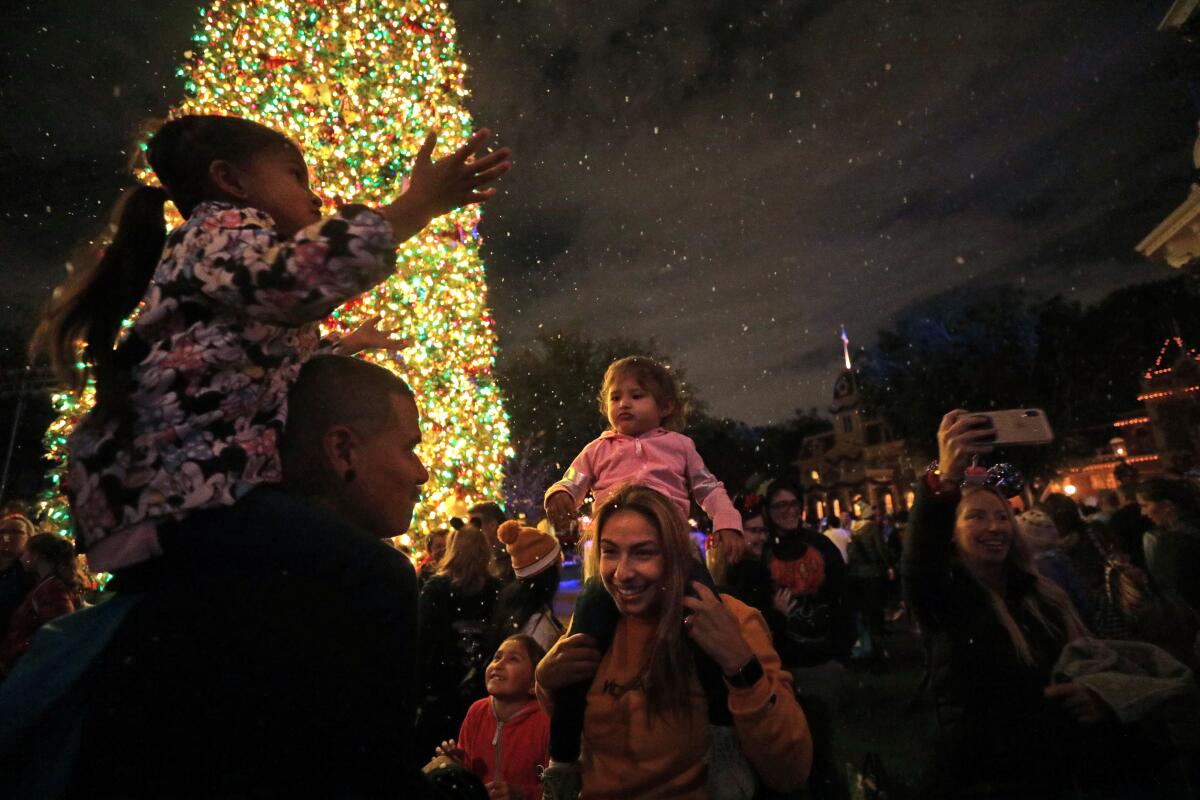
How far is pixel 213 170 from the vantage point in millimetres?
1817

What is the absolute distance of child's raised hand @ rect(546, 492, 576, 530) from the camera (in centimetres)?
345

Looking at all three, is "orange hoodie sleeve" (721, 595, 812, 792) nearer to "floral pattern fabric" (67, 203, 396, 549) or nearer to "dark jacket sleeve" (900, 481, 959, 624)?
"dark jacket sleeve" (900, 481, 959, 624)

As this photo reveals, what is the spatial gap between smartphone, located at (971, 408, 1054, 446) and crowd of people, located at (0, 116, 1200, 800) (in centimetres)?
6

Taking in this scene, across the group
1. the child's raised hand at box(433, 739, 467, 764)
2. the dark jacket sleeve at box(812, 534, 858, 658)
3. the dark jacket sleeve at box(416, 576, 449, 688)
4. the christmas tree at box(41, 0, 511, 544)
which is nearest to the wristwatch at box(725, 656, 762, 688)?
the child's raised hand at box(433, 739, 467, 764)

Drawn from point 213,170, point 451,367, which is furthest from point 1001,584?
point 451,367

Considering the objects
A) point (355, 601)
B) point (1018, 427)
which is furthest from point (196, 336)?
point (1018, 427)

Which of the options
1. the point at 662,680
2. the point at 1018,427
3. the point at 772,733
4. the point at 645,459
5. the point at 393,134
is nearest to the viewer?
the point at 772,733

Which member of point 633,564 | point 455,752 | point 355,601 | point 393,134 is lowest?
point 455,752

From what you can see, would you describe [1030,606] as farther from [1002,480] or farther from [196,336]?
[196,336]

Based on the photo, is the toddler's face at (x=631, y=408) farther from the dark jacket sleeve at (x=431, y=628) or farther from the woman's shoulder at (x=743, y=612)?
the dark jacket sleeve at (x=431, y=628)

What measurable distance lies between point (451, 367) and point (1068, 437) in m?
36.0

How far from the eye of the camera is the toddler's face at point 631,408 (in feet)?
12.8

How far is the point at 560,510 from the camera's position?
348 centimetres

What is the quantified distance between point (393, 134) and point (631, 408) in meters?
8.95
